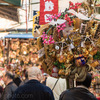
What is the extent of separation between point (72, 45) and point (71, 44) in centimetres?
2

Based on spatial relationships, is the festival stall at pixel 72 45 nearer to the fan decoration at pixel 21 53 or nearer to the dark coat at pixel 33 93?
the dark coat at pixel 33 93

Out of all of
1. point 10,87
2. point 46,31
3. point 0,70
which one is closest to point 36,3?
point 0,70

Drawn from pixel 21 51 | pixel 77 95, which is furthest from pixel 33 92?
pixel 21 51

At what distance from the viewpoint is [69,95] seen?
2.19 metres

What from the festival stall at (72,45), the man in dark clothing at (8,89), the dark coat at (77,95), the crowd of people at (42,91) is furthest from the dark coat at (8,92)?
the dark coat at (77,95)

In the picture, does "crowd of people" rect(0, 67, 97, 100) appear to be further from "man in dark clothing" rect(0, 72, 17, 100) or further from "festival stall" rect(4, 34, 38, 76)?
"festival stall" rect(4, 34, 38, 76)

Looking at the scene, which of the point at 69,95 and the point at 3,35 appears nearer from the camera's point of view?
the point at 69,95

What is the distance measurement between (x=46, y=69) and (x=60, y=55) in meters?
0.35

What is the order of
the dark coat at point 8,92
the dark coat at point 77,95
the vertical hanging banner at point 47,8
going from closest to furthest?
the dark coat at point 77,95 → the dark coat at point 8,92 → the vertical hanging banner at point 47,8

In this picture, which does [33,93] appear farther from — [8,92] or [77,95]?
[8,92]

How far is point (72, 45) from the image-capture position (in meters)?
2.68

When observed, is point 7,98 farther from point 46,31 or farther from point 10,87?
point 46,31

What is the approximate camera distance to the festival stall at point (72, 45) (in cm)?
262


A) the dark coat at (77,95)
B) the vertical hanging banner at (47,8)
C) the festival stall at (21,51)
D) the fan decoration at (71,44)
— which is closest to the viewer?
the dark coat at (77,95)
